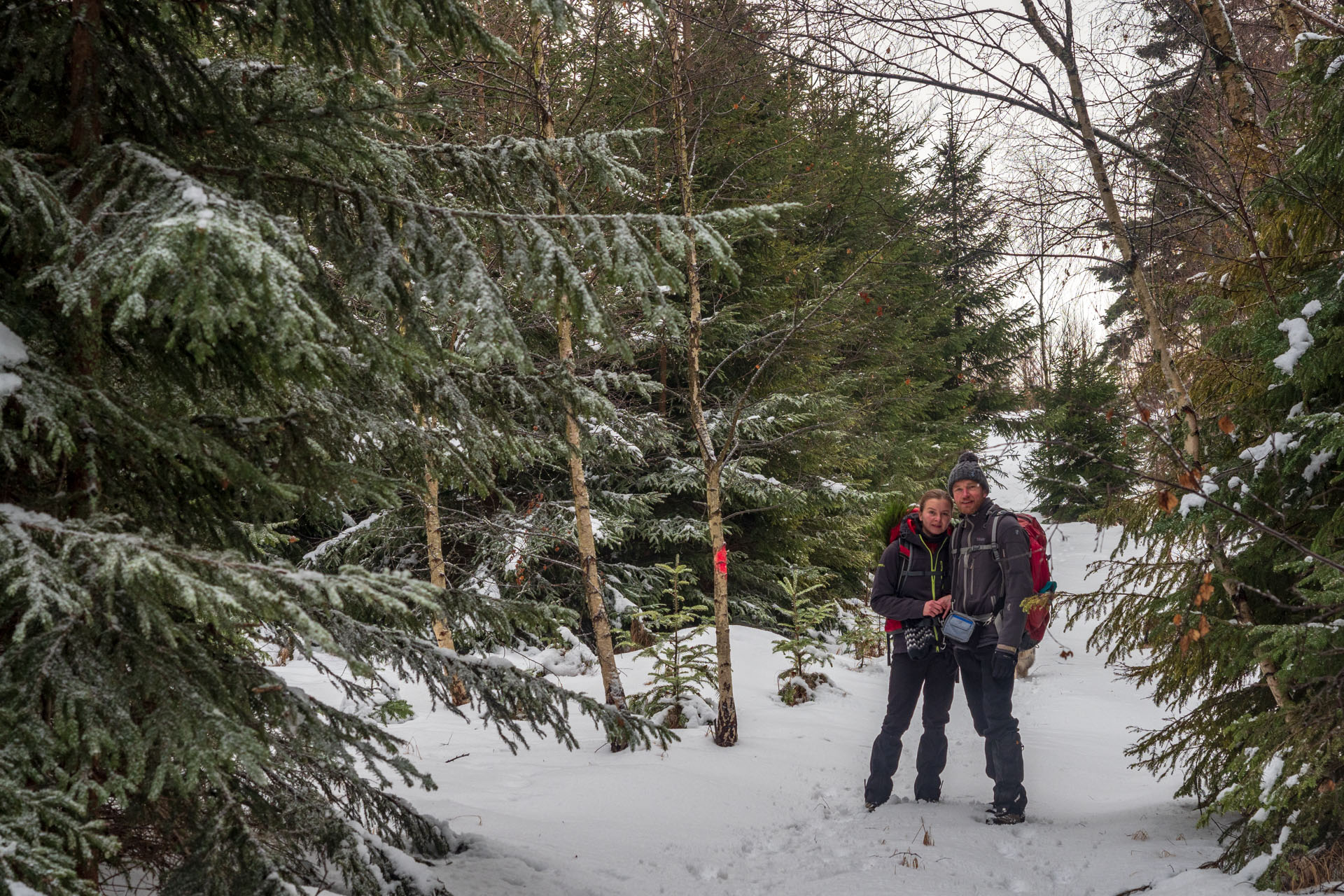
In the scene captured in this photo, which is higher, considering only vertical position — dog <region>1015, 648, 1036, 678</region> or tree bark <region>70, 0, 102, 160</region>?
tree bark <region>70, 0, 102, 160</region>

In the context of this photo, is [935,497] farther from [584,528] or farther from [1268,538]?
[584,528]

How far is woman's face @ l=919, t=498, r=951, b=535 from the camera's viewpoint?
569cm

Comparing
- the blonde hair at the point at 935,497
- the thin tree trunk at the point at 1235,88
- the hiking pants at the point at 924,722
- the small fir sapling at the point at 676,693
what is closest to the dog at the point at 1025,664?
the small fir sapling at the point at 676,693

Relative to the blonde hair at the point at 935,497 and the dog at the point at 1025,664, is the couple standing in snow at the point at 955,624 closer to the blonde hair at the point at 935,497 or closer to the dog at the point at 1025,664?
the blonde hair at the point at 935,497

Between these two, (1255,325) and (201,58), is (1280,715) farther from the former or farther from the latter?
(201,58)

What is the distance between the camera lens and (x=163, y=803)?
2846 mm

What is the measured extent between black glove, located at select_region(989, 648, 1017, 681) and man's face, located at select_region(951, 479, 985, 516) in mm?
935

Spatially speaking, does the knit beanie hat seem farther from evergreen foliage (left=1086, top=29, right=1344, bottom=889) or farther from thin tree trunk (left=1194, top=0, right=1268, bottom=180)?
thin tree trunk (left=1194, top=0, right=1268, bottom=180)

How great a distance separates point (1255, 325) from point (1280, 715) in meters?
1.94

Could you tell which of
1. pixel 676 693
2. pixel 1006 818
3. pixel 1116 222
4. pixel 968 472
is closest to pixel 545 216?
pixel 1116 222

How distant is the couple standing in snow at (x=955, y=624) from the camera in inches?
205

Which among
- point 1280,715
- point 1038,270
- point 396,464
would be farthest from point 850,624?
point 396,464

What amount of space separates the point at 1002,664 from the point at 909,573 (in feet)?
2.87

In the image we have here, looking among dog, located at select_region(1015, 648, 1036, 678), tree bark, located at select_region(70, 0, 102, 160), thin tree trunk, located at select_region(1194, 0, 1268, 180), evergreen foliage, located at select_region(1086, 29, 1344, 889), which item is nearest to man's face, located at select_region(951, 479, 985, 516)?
evergreen foliage, located at select_region(1086, 29, 1344, 889)
